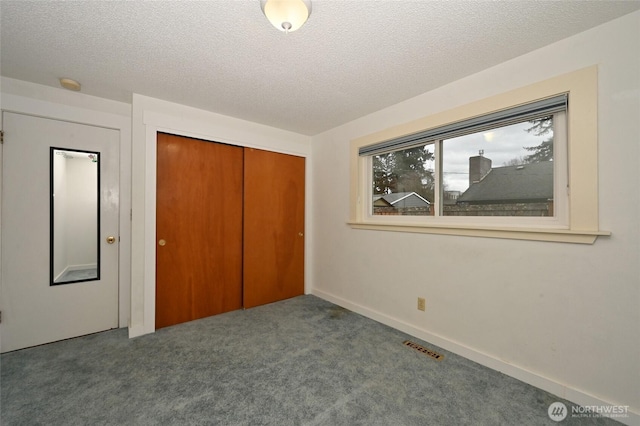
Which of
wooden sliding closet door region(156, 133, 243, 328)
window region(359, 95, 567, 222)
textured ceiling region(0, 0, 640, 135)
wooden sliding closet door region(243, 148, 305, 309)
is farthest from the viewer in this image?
wooden sliding closet door region(243, 148, 305, 309)

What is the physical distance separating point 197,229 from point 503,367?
3104 millimetres

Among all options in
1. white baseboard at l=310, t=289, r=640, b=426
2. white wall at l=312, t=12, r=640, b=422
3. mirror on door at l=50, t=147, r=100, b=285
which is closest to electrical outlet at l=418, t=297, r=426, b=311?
white wall at l=312, t=12, r=640, b=422

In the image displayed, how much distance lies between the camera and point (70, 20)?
1.53 meters

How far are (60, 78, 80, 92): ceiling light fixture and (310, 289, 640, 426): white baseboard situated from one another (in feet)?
11.9

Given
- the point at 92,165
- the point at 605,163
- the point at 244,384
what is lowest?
the point at 244,384

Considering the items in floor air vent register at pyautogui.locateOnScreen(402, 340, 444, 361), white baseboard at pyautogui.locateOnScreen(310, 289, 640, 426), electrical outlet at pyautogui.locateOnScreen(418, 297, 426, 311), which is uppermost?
electrical outlet at pyautogui.locateOnScreen(418, 297, 426, 311)

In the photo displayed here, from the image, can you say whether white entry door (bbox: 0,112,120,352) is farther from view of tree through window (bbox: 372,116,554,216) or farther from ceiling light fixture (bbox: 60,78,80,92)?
view of tree through window (bbox: 372,116,554,216)

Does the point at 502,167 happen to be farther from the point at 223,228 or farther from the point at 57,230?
→ the point at 57,230

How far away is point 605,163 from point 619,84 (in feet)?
1.51

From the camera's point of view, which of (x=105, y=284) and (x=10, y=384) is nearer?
(x=10, y=384)

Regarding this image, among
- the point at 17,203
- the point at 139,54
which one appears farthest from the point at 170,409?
the point at 139,54

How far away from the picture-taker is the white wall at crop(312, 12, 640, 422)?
58.1 inches

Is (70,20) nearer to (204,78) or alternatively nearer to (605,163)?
(204,78)

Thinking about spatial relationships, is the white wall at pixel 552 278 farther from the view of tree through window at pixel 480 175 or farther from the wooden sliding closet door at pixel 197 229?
the wooden sliding closet door at pixel 197 229
